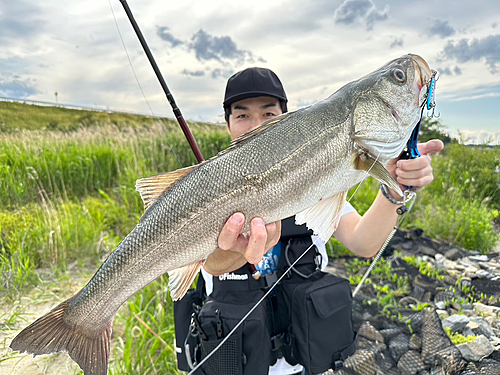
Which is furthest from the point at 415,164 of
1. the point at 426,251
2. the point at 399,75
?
the point at 426,251

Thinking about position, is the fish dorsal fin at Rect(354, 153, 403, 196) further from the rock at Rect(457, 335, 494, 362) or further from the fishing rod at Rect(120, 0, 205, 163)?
the rock at Rect(457, 335, 494, 362)

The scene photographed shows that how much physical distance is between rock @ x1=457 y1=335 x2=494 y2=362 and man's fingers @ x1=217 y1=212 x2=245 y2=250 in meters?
2.82

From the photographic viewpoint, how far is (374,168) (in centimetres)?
171

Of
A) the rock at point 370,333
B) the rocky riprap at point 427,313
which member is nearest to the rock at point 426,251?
the rocky riprap at point 427,313

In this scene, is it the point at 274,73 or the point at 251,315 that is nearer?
the point at 251,315

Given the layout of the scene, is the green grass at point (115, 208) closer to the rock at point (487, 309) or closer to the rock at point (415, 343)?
the rock at point (415, 343)

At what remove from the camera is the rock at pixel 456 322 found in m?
3.54

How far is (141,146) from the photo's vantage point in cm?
895

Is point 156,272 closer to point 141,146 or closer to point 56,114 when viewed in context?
point 141,146

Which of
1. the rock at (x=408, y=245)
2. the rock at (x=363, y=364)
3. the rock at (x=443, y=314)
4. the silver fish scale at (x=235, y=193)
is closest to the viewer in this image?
the silver fish scale at (x=235, y=193)

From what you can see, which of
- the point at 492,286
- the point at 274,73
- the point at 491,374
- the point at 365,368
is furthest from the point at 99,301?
the point at 492,286

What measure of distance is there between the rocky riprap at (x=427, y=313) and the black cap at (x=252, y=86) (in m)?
2.54

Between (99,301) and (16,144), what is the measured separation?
8.35 m

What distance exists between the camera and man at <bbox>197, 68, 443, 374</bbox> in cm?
183
